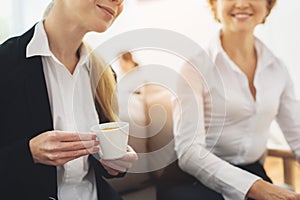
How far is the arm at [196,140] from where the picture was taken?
3.02 ft

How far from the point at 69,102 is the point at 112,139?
0.15 metres

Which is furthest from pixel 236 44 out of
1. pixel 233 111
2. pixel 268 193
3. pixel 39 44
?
pixel 39 44

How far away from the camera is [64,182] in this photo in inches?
31.5

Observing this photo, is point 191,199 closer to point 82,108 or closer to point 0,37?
point 82,108

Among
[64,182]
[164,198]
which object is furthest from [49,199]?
[164,198]

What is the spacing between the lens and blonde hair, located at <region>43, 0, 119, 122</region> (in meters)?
0.82

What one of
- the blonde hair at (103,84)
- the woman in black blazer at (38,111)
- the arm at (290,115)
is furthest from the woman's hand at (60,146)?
the arm at (290,115)

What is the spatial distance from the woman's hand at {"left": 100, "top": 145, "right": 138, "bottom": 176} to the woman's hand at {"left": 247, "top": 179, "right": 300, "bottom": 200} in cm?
30

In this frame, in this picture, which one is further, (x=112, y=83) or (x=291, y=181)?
(x=291, y=181)

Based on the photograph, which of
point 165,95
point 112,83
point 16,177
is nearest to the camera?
point 16,177

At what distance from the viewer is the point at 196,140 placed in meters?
0.93

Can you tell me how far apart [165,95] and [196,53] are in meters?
0.13

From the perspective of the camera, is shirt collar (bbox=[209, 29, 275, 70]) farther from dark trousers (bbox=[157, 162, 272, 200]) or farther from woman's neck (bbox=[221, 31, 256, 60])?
dark trousers (bbox=[157, 162, 272, 200])

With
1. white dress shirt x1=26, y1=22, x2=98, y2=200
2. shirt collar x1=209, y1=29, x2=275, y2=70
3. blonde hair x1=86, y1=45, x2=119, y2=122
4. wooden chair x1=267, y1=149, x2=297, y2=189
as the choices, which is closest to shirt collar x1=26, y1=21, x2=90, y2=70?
white dress shirt x1=26, y1=22, x2=98, y2=200
